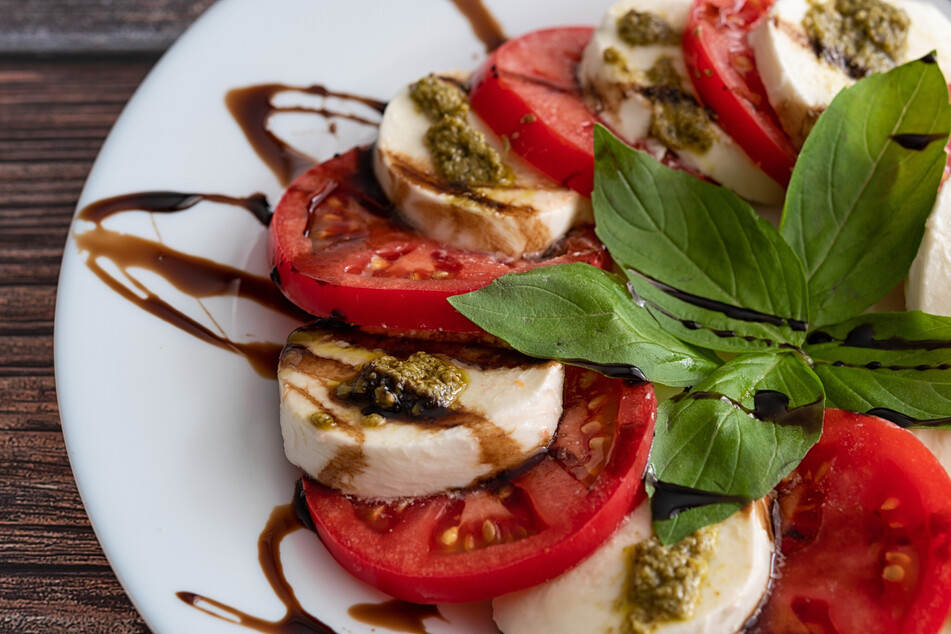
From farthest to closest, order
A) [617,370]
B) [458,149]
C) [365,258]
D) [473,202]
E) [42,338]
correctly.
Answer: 1. [42,338]
2. [458,149]
3. [473,202]
4. [365,258]
5. [617,370]

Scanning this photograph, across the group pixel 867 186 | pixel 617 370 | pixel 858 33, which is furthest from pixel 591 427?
pixel 858 33

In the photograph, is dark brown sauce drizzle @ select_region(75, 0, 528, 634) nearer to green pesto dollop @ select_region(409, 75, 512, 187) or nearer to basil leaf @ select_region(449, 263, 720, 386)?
green pesto dollop @ select_region(409, 75, 512, 187)

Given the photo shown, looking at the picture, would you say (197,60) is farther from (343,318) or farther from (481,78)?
(343,318)

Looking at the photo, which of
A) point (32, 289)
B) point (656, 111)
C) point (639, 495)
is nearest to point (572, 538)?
point (639, 495)

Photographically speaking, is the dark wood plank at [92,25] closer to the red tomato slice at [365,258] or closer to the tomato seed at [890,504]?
the red tomato slice at [365,258]

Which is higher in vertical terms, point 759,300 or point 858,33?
point 858,33

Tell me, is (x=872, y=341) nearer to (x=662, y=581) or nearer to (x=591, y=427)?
(x=591, y=427)
